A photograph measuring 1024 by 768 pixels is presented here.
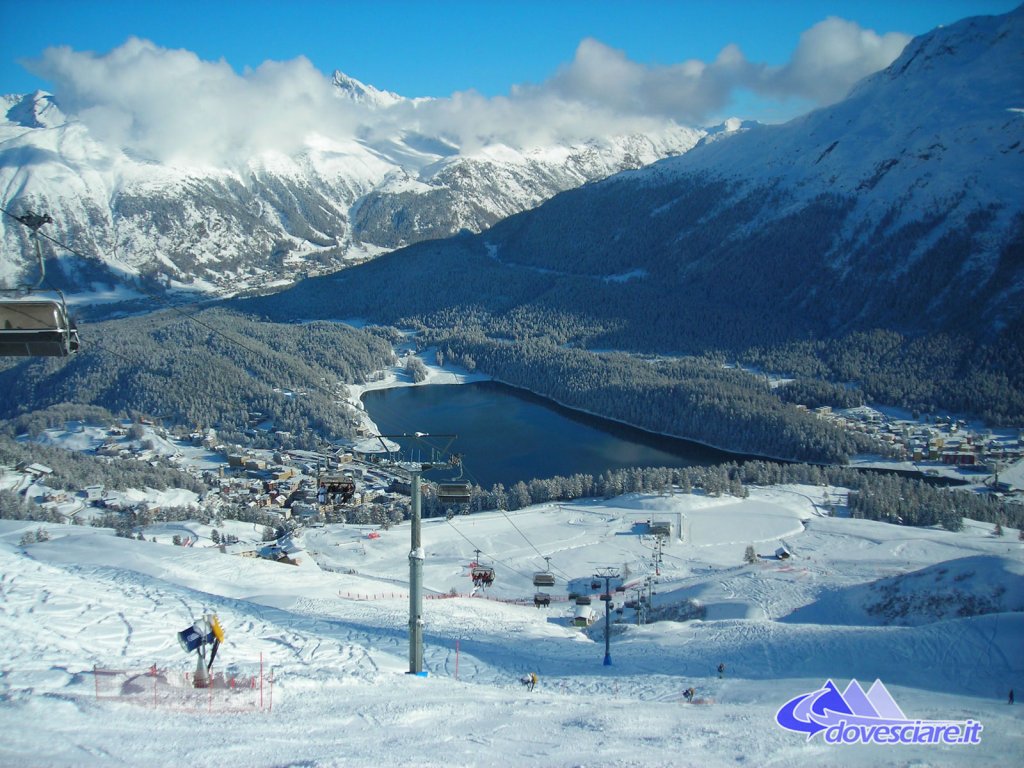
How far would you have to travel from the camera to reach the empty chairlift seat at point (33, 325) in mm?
9305

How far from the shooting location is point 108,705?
9094mm

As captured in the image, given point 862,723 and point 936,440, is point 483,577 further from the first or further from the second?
point 936,440

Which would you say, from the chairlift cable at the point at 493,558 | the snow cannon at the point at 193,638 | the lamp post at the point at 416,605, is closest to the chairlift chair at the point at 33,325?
the snow cannon at the point at 193,638

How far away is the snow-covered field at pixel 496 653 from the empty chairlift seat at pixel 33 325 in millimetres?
3958

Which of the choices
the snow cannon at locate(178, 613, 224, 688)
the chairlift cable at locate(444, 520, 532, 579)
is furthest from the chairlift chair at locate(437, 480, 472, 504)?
the chairlift cable at locate(444, 520, 532, 579)

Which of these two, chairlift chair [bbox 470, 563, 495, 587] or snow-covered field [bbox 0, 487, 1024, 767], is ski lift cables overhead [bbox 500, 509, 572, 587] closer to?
snow-covered field [bbox 0, 487, 1024, 767]

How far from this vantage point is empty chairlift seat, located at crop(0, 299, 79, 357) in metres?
9.30

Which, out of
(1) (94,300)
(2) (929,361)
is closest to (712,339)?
(2) (929,361)

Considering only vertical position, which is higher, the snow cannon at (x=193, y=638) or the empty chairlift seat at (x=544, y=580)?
the snow cannon at (x=193, y=638)

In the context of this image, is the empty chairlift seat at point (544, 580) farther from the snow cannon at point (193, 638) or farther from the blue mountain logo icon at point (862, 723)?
the snow cannon at point (193, 638)

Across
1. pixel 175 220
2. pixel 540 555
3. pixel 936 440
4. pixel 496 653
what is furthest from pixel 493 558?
pixel 175 220

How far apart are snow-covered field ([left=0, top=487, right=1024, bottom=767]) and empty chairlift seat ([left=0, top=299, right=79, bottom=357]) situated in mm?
3958

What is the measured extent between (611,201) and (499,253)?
21000mm

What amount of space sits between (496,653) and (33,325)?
11690mm
